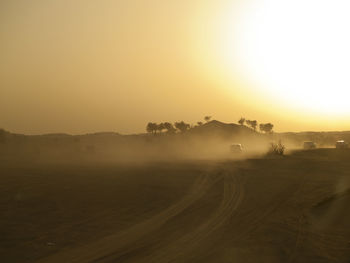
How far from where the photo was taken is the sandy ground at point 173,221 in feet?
37.3

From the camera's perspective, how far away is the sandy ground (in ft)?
37.3

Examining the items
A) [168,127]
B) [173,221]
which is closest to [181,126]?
[168,127]

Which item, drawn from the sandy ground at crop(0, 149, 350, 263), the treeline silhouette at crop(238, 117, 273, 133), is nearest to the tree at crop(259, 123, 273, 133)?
the treeline silhouette at crop(238, 117, 273, 133)

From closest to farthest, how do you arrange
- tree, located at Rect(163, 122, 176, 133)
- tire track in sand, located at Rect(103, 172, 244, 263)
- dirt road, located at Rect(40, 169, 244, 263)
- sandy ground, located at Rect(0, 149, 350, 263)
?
tire track in sand, located at Rect(103, 172, 244, 263)
dirt road, located at Rect(40, 169, 244, 263)
sandy ground, located at Rect(0, 149, 350, 263)
tree, located at Rect(163, 122, 176, 133)

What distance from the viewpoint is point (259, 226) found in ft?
48.3

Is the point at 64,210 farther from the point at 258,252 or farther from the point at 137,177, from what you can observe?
the point at 137,177

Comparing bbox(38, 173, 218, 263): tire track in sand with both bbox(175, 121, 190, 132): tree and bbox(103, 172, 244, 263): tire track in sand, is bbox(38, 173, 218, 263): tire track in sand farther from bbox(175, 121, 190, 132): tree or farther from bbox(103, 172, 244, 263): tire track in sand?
bbox(175, 121, 190, 132): tree

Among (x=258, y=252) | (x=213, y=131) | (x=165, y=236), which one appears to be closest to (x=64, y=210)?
(x=165, y=236)

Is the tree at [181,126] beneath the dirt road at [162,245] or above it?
above

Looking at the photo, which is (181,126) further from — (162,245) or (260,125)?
(162,245)

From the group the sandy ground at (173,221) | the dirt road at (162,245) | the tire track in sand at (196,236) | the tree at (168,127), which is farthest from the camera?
the tree at (168,127)

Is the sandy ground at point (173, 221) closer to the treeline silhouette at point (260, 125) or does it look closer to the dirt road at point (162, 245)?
the dirt road at point (162, 245)

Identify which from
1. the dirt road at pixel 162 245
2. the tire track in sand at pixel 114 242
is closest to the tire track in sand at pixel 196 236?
the dirt road at pixel 162 245

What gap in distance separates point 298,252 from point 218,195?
11.1 metres
